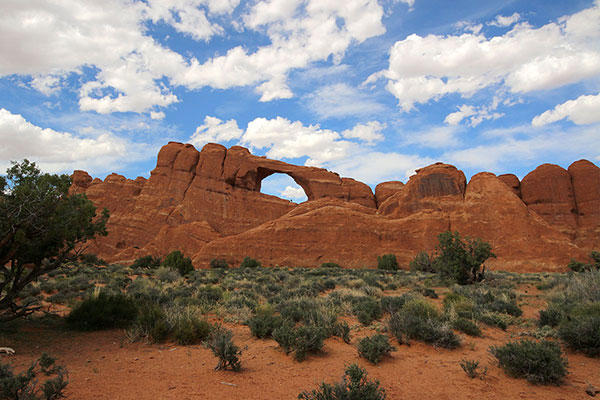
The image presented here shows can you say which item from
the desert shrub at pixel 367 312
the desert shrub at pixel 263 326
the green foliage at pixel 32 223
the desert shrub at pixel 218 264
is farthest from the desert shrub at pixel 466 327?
the desert shrub at pixel 218 264

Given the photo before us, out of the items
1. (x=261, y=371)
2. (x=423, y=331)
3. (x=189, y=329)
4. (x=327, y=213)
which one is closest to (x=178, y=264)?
(x=189, y=329)

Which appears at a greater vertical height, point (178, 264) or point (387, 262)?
point (178, 264)

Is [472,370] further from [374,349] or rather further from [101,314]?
[101,314]

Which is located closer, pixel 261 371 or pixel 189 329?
pixel 261 371

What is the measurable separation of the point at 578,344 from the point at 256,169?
53.9 metres

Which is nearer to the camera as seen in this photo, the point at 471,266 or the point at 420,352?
the point at 420,352

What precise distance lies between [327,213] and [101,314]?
40.9 meters

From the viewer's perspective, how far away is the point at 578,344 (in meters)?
6.13

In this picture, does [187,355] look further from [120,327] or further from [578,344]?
[578,344]

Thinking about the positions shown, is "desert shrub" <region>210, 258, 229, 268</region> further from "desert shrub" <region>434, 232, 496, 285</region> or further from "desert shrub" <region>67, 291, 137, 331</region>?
"desert shrub" <region>67, 291, 137, 331</region>

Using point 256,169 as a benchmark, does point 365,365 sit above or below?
below

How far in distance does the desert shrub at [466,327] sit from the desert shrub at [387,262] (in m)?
32.3

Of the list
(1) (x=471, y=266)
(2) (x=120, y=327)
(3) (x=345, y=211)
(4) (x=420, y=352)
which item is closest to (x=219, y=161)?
(3) (x=345, y=211)

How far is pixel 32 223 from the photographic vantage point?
741 cm
